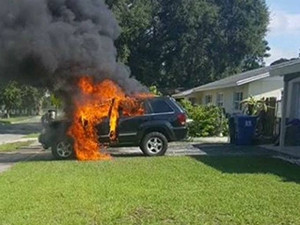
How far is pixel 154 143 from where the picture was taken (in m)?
15.7

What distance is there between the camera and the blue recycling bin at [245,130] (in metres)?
19.6

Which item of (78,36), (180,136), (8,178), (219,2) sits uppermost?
(219,2)

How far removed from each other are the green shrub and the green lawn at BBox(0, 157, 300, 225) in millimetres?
11104

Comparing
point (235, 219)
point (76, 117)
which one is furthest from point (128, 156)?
point (235, 219)

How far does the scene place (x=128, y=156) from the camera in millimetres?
15992

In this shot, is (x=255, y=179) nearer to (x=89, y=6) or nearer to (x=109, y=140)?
(x=109, y=140)

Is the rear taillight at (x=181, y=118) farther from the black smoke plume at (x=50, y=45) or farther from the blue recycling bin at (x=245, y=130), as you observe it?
the blue recycling bin at (x=245, y=130)

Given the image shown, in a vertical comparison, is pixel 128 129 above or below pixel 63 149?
above

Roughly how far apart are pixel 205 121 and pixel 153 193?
16252 millimetres

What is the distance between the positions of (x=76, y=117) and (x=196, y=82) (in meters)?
30.8

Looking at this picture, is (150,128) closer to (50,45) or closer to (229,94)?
(50,45)

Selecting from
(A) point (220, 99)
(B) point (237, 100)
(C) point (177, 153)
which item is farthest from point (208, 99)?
(C) point (177, 153)

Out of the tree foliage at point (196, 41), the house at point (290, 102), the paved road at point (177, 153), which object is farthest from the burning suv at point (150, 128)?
the tree foliage at point (196, 41)

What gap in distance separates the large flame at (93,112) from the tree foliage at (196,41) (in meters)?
23.8
